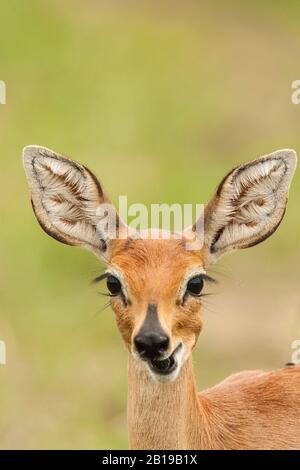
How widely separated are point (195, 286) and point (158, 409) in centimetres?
56

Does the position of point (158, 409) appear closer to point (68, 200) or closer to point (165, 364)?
point (165, 364)

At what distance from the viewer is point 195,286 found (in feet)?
21.3

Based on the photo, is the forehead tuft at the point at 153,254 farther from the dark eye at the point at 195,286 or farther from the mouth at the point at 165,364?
the mouth at the point at 165,364

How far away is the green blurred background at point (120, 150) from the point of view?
11.3 m

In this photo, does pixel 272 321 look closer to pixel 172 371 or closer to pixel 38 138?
pixel 38 138

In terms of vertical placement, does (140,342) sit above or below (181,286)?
below

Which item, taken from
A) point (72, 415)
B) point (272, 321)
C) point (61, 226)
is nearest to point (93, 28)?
point (272, 321)

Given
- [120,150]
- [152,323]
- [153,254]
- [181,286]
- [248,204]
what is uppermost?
[120,150]

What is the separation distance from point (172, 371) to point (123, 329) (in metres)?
0.28

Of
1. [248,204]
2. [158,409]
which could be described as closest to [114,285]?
[158,409]

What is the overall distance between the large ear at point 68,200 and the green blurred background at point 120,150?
0.71 metres

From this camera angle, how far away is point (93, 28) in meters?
20.0

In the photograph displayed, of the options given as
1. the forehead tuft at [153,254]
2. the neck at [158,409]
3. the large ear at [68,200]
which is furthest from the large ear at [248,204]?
the neck at [158,409]

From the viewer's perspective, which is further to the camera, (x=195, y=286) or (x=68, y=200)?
(x=68, y=200)
